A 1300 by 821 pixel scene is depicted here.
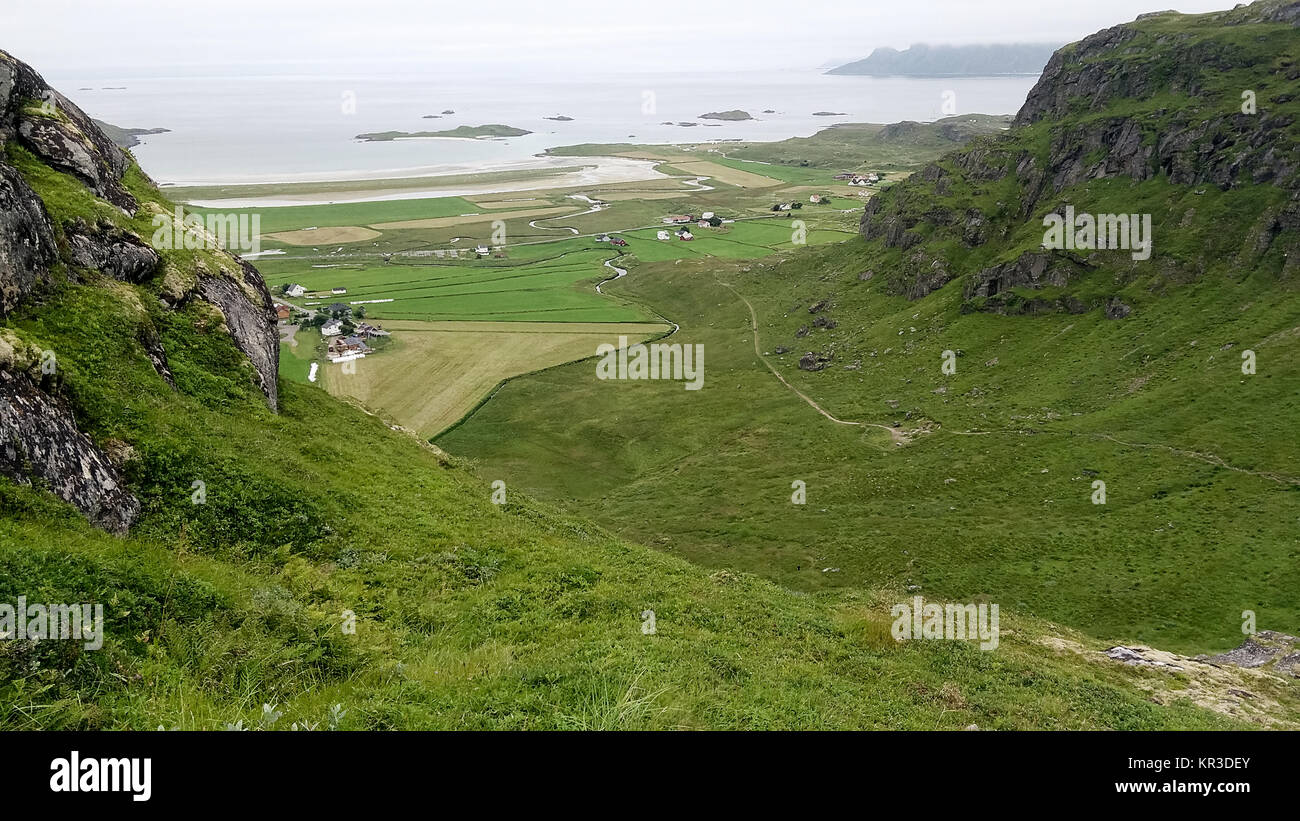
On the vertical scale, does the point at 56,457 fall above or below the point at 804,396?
above

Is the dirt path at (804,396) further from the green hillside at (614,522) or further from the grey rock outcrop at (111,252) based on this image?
the grey rock outcrop at (111,252)

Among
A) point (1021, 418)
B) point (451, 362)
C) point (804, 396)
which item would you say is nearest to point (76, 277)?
point (451, 362)

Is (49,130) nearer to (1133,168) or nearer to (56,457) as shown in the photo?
(56,457)

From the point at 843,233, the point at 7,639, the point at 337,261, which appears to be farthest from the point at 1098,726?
the point at 337,261

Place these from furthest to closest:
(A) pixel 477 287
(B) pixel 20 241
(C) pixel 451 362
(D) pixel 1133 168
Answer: (A) pixel 477 287 < (C) pixel 451 362 < (D) pixel 1133 168 < (B) pixel 20 241

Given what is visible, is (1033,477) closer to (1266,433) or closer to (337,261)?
(1266,433)
